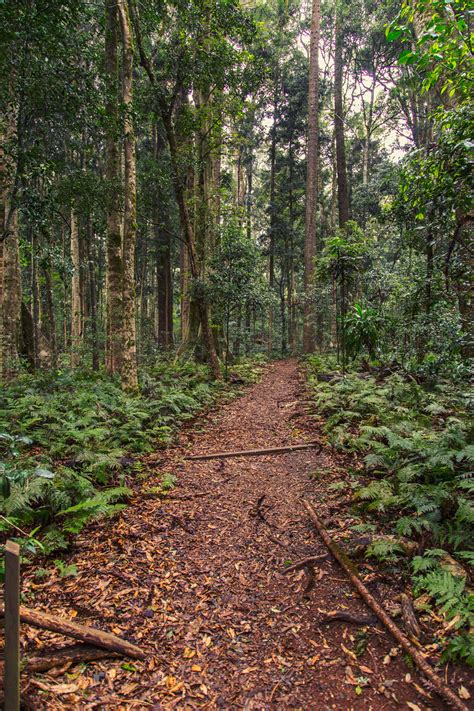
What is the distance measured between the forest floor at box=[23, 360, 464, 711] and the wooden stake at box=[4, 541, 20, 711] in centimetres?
54

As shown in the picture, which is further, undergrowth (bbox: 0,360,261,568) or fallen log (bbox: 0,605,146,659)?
undergrowth (bbox: 0,360,261,568)

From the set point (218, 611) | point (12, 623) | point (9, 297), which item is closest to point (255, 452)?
point (218, 611)

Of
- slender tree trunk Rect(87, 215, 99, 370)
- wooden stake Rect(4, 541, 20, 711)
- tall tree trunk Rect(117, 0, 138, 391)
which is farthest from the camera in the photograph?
slender tree trunk Rect(87, 215, 99, 370)

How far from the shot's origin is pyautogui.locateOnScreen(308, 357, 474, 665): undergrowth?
2.65m

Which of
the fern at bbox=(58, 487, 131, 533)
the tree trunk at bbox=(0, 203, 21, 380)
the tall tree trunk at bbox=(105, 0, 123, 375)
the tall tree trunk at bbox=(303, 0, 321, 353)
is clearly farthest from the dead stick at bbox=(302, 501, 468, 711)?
the tall tree trunk at bbox=(303, 0, 321, 353)

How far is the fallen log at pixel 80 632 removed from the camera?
8.02 ft

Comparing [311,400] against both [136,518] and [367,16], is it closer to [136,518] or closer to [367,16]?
[136,518]

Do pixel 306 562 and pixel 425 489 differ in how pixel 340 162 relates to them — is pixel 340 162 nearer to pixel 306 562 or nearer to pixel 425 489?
pixel 425 489

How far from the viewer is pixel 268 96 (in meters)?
23.4

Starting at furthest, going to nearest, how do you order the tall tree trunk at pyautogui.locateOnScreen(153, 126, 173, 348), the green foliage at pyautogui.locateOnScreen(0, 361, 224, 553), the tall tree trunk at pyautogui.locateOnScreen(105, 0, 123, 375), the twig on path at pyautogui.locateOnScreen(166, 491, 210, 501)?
the tall tree trunk at pyautogui.locateOnScreen(153, 126, 173, 348) → the tall tree trunk at pyautogui.locateOnScreen(105, 0, 123, 375) → the twig on path at pyautogui.locateOnScreen(166, 491, 210, 501) → the green foliage at pyautogui.locateOnScreen(0, 361, 224, 553)

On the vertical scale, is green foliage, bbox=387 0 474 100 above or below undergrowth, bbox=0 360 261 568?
above

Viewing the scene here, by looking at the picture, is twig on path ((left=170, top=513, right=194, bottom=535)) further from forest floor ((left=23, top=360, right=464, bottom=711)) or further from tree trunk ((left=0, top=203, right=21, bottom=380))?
tree trunk ((left=0, top=203, right=21, bottom=380))

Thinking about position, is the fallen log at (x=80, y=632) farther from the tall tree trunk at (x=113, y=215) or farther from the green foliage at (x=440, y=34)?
the tall tree trunk at (x=113, y=215)

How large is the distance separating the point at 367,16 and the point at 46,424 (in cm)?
2516
